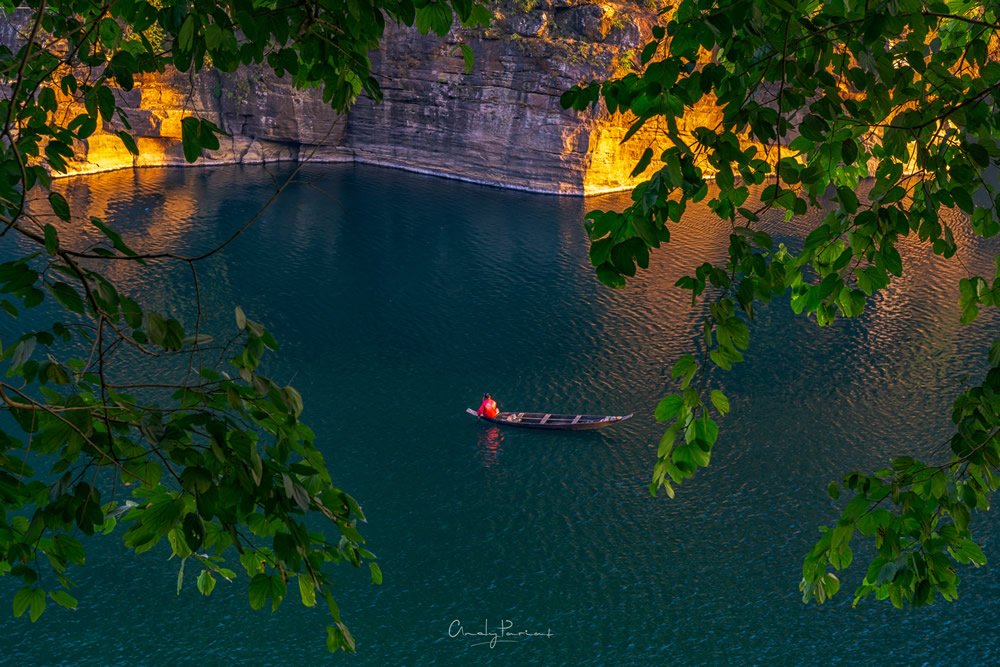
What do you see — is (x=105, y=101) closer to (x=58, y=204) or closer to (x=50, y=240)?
(x=58, y=204)

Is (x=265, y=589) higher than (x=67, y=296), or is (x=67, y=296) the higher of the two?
(x=67, y=296)

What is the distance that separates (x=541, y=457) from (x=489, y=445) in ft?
5.75

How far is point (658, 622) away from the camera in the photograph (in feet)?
68.3

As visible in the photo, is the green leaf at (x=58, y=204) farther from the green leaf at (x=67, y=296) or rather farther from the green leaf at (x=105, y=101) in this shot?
the green leaf at (x=105, y=101)

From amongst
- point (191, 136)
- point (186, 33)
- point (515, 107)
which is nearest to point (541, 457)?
point (191, 136)

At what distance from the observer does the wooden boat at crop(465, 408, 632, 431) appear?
91.4 feet

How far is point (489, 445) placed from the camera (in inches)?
1077

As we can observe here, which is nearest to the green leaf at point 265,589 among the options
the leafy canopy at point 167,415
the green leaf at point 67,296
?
the leafy canopy at point 167,415

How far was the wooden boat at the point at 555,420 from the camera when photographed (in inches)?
1097

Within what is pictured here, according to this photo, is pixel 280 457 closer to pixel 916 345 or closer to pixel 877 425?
pixel 877 425

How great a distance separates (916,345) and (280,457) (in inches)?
1443

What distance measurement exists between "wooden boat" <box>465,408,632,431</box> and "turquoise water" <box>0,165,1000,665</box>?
0.38m

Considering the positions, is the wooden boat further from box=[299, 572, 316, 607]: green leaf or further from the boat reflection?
box=[299, 572, 316, 607]: green leaf

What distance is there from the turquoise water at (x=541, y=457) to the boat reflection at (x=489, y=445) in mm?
110
